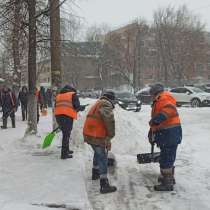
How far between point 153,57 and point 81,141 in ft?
201

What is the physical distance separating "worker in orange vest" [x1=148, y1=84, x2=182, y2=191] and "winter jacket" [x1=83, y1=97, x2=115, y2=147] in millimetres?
733

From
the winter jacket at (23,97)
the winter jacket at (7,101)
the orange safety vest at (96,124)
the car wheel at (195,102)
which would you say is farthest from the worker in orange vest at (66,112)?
the car wheel at (195,102)

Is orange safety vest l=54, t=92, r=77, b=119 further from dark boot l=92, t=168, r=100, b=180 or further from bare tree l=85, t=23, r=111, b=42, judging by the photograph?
bare tree l=85, t=23, r=111, b=42

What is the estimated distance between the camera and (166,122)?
9.12m

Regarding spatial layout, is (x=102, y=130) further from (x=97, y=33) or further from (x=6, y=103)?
(x=97, y=33)

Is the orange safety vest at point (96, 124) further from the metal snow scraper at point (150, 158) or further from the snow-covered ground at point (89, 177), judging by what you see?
the metal snow scraper at point (150, 158)

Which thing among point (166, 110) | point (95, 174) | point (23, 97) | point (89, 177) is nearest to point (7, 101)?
point (23, 97)

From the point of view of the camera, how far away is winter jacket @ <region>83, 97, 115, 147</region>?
895 centimetres

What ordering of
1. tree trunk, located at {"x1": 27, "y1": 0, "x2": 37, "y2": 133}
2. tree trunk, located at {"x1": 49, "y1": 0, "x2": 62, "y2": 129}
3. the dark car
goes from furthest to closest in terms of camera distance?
the dark car, tree trunk, located at {"x1": 49, "y1": 0, "x2": 62, "y2": 129}, tree trunk, located at {"x1": 27, "y1": 0, "x2": 37, "y2": 133}

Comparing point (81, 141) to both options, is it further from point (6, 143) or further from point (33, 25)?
point (33, 25)

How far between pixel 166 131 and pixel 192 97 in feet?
91.3

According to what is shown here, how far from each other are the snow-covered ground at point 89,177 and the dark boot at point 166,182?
0.12 m

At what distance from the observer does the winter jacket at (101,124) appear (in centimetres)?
895

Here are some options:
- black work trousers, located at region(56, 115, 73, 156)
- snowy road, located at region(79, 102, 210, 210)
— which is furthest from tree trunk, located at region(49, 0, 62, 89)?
black work trousers, located at region(56, 115, 73, 156)
